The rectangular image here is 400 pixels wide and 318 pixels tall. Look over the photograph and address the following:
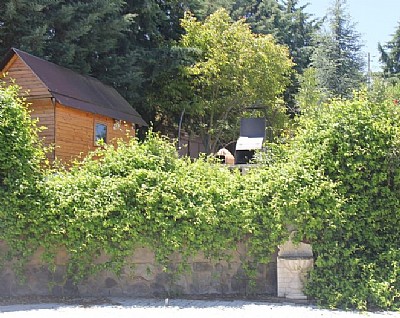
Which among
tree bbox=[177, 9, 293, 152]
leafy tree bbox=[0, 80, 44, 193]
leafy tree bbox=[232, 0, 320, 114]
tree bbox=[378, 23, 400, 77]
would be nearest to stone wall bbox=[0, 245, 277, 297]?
leafy tree bbox=[0, 80, 44, 193]

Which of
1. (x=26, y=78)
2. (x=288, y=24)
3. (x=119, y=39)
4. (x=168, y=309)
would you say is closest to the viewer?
(x=168, y=309)

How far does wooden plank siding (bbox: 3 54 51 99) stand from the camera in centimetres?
1340

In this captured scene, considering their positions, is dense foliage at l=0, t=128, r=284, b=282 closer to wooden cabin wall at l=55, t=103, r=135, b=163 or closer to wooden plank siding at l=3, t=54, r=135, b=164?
wooden plank siding at l=3, t=54, r=135, b=164

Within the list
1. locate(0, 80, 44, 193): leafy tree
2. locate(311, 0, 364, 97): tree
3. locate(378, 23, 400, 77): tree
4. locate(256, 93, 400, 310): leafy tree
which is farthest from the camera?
locate(378, 23, 400, 77): tree

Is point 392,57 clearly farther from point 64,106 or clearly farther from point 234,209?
point 234,209

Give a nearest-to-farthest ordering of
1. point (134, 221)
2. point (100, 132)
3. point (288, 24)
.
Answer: point (134, 221) < point (100, 132) < point (288, 24)

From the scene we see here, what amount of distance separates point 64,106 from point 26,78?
126 centimetres

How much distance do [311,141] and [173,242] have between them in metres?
2.48

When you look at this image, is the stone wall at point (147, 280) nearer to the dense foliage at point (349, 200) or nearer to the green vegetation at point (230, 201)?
the green vegetation at point (230, 201)

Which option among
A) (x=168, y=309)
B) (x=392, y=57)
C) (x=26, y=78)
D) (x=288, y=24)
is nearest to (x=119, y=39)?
(x=26, y=78)

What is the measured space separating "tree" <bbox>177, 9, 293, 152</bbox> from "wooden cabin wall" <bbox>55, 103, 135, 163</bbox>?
7.15 m

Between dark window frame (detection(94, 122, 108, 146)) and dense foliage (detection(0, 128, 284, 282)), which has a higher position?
dark window frame (detection(94, 122, 108, 146))

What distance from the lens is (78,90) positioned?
1483 cm

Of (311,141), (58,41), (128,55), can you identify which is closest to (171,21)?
(128,55)
